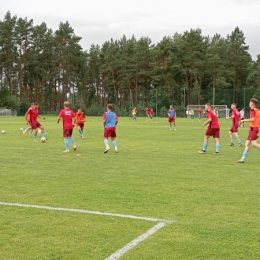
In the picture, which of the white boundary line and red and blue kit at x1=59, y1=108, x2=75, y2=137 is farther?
red and blue kit at x1=59, y1=108, x2=75, y2=137

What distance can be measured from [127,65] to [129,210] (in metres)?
75.1

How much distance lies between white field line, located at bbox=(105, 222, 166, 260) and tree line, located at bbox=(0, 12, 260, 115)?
207ft

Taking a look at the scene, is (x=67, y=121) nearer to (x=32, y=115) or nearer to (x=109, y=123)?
(x=109, y=123)

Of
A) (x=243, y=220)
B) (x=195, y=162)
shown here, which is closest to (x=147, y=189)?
(x=243, y=220)

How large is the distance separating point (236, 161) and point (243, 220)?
20.8 feet

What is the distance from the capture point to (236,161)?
1158 cm

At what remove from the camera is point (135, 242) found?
15.1ft

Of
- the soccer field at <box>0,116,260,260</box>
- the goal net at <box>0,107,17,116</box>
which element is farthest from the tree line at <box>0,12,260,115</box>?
the soccer field at <box>0,116,260,260</box>

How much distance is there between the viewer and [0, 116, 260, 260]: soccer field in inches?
175

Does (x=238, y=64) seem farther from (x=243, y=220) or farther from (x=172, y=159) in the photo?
(x=243, y=220)

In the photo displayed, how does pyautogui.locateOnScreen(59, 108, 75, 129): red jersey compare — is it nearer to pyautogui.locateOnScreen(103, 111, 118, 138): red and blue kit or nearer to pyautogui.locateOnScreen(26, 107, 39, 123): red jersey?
pyautogui.locateOnScreen(103, 111, 118, 138): red and blue kit

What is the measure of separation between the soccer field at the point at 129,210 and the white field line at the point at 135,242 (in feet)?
0.04

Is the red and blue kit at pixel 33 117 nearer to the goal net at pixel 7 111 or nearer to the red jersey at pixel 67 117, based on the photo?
the red jersey at pixel 67 117

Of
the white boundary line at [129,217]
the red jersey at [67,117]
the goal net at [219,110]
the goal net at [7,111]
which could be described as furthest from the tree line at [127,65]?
the white boundary line at [129,217]
